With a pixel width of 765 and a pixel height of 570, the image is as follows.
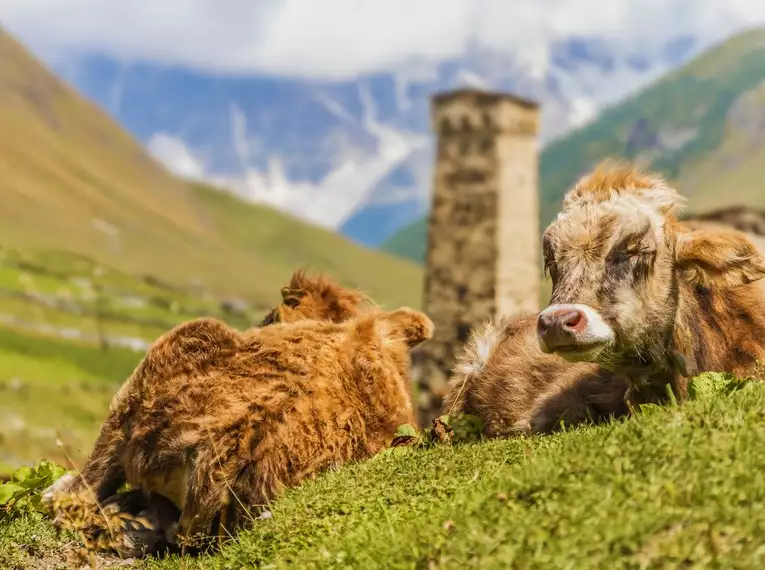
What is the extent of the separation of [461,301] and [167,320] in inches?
4391

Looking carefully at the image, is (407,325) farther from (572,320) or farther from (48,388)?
(48,388)

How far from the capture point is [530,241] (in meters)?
25.9

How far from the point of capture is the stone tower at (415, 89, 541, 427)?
2534 centimetres

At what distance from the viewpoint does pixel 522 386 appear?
25.2 feet

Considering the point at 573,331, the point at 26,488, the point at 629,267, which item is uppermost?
the point at 629,267

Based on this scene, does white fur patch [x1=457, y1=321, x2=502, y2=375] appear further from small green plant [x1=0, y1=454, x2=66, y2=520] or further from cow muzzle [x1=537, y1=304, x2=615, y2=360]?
small green plant [x1=0, y1=454, x2=66, y2=520]

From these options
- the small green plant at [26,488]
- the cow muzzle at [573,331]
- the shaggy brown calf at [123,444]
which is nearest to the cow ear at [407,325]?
the shaggy brown calf at [123,444]

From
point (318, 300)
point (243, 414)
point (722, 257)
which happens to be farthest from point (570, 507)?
point (318, 300)

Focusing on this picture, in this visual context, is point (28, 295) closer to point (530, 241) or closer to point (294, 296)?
point (530, 241)

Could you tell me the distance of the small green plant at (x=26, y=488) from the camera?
8078 millimetres

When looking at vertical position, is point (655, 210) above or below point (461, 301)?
below

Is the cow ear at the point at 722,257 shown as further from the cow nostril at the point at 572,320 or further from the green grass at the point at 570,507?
the cow nostril at the point at 572,320

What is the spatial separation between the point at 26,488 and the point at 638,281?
5320 mm

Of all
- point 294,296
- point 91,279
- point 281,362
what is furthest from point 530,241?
point 91,279
